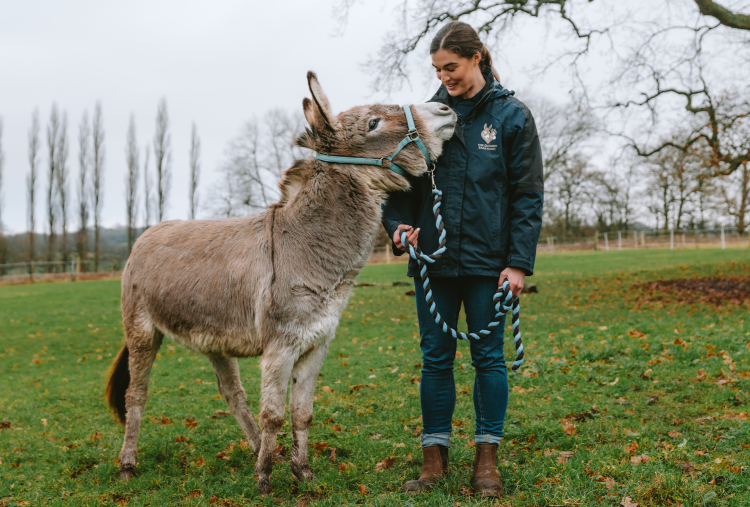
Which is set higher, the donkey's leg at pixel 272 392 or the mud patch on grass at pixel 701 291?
the donkey's leg at pixel 272 392

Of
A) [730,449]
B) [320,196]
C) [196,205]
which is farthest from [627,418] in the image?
[196,205]

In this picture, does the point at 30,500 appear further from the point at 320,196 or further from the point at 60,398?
the point at 60,398

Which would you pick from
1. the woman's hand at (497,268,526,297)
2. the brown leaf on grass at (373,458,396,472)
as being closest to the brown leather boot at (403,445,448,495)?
the brown leaf on grass at (373,458,396,472)

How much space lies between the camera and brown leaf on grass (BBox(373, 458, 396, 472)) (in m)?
3.69

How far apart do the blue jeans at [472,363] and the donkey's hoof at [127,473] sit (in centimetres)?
240

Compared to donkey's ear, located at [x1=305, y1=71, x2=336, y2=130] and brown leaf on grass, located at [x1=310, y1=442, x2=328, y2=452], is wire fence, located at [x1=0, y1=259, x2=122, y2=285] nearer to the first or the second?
brown leaf on grass, located at [x1=310, y1=442, x2=328, y2=452]

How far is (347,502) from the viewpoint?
314 cm

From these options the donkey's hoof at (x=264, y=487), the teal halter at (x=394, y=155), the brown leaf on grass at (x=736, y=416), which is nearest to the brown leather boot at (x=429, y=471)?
the donkey's hoof at (x=264, y=487)

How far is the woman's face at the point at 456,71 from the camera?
9.73ft

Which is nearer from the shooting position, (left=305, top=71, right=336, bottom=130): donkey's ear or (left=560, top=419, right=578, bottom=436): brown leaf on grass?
(left=305, top=71, right=336, bottom=130): donkey's ear

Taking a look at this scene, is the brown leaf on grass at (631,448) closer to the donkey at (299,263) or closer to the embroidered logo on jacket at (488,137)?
the donkey at (299,263)

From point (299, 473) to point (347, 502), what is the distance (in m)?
0.50

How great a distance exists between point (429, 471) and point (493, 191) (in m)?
1.80

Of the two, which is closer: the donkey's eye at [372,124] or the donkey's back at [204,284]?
the donkey's eye at [372,124]
